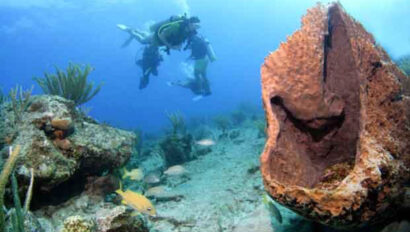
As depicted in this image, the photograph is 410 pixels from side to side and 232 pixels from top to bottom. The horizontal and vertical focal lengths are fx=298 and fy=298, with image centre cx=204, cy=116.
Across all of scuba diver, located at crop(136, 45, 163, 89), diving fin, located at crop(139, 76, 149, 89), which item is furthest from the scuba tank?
diving fin, located at crop(139, 76, 149, 89)

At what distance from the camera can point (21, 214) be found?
2.16 meters

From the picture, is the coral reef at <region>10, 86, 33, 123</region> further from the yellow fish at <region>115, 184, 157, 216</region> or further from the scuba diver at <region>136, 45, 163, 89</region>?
the scuba diver at <region>136, 45, 163, 89</region>

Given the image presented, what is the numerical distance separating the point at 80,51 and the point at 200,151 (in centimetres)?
7997

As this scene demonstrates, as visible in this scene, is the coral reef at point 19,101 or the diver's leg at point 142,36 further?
the diver's leg at point 142,36

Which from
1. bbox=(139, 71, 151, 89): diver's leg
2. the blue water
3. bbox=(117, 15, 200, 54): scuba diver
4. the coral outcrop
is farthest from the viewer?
the blue water

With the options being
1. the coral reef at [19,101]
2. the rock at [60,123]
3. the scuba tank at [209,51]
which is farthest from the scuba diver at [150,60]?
the rock at [60,123]

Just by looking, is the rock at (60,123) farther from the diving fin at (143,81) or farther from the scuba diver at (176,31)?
the diving fin at (143,81)

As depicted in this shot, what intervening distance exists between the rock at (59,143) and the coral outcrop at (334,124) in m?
3.17

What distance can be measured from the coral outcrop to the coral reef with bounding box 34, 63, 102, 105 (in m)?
4.79

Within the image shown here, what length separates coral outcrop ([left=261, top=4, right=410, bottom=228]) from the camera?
1815 millimetres

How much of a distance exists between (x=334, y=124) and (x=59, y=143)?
3782mm

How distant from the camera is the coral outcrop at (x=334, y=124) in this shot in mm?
1815

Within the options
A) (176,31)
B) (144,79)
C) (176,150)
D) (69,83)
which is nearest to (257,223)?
(69,83)

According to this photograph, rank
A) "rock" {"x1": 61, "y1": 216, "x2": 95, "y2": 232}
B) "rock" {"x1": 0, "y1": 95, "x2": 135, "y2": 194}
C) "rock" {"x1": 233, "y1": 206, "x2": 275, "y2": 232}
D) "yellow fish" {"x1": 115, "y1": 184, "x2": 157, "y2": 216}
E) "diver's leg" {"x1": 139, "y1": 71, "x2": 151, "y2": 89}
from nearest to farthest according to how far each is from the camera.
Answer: "rock" {"x1": 61, "y1": 216, "x2": 95, "y2": 232} < "rock" {"x1": 233, "y1": 206, "x2": 275, "y2": 232} < "yellow fish" {"x1": 115, "y1": 184, "x2": 157, "y2": 216} < "rock" {"x1": 0, "y1": 95, "x2": 135, "y2": 194} < "diver's leg" {"x1": 139, "y1": 71, "x2": 151, "y2": 89}
